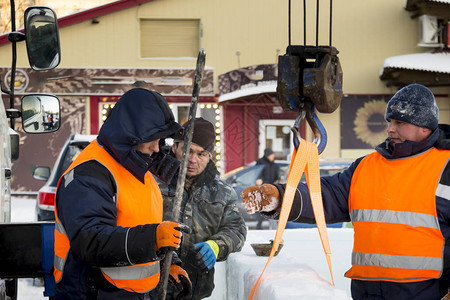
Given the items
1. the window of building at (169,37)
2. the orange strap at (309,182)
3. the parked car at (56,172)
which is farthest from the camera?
the window of building at (169,37)

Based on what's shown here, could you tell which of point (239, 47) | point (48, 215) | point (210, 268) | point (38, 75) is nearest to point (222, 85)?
point (239, 47)

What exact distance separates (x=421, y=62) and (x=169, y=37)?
722cm

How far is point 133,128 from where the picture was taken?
2.81 m

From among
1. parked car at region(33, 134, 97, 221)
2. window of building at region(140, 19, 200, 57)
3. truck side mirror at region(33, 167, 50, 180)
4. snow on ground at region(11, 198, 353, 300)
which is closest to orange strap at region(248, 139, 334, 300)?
snow on ground at region(11, 198, 353, 300)

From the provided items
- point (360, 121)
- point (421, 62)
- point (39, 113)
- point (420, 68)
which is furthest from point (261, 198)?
point (360, 121)

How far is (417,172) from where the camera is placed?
3.30 metres

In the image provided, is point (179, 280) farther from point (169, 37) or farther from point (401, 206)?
point (169, 37)

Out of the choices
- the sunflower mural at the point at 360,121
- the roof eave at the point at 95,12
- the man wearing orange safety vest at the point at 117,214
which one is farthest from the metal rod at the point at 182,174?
the sunflower mural at the point at 360,121

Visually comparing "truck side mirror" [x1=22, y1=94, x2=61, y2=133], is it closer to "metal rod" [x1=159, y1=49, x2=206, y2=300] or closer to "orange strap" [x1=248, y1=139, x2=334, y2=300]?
"metal rod" [x1=159, y1=49, x2=206, y2=300]

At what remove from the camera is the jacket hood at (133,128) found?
2785 mm

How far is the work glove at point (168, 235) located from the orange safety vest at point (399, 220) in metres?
1.20

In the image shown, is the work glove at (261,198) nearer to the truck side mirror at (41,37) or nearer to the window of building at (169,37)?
the truck side mirror at (41,37)

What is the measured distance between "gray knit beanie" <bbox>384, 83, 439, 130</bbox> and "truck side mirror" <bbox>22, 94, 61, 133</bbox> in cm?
216

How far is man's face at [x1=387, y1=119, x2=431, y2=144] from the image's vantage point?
11.2 feet
